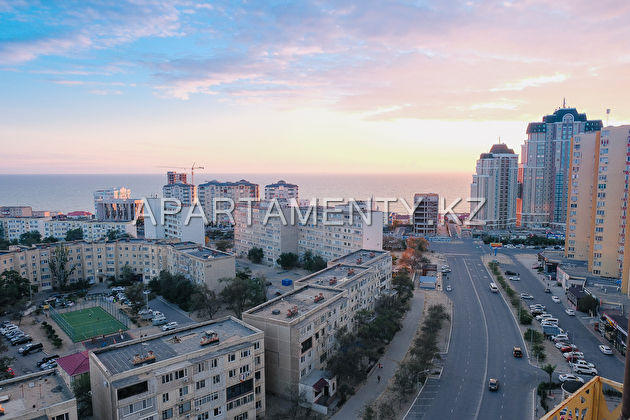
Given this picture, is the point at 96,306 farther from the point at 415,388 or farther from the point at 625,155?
A: the point at 625,155

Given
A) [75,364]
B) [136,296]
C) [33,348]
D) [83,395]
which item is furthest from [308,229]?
[83,395]

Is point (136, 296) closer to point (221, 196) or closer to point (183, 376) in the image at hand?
point (183, 376)

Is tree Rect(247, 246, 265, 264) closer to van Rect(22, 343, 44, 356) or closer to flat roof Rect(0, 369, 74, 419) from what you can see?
van Rect(22, 343, 44, 356)

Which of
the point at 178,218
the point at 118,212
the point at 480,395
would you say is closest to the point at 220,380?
the point at 480,395

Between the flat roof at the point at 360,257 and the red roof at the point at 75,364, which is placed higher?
the flat roof at the point at 360,257

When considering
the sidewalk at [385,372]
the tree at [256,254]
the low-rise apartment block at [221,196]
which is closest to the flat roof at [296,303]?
the sidewalk at [385,372]

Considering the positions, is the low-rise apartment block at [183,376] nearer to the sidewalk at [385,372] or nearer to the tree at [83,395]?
the tree at [83,395]

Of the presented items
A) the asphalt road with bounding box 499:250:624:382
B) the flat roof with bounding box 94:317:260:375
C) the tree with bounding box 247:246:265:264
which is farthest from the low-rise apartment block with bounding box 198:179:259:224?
the flat roof with bounding box 94:317:260:375
